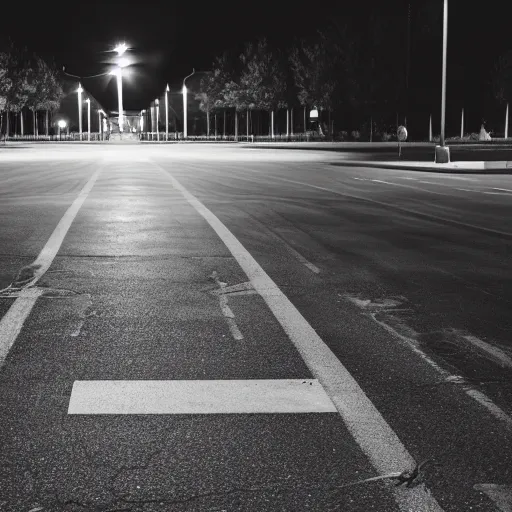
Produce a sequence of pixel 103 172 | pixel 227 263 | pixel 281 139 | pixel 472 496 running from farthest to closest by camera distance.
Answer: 1. pixel 281 139
2. pixel 103 172
3. pixel 227 263
4. pixel 472 496

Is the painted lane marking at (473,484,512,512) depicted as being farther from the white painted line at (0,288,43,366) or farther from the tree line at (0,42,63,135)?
the tree line at (0,42,63,135)

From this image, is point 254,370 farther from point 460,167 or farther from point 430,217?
point 460,167

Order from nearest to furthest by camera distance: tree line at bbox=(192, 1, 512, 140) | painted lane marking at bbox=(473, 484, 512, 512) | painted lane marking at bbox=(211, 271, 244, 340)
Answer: painted lane marking at bbox=(473, 484, 512, 512), painted lane marking at bbox=(211, 271, 244, 340), tree line at bbox=(192, 1, 512, 140)

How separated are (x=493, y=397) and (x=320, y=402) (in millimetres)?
983

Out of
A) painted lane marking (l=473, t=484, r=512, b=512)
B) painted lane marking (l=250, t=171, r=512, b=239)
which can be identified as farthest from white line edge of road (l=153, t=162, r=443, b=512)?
painted lane marking (l=250, t=171, r=512, b=239)

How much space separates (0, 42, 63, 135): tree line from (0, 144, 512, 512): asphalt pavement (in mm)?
79098

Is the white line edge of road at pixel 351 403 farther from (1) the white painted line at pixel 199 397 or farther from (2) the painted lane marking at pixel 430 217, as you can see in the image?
(2) the painted lane marking at pixel 430 217

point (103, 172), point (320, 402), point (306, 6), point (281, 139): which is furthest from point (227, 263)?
point (306, 6)

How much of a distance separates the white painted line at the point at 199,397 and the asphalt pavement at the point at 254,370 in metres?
0.02

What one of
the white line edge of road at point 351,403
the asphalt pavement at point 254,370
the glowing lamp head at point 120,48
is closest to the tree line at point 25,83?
the glowing lamp head at point 120,48

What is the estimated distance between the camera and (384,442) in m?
4.39

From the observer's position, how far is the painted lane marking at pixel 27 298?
6602mm

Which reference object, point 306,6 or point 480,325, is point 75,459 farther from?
point 306,6

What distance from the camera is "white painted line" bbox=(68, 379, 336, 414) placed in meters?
4.91
